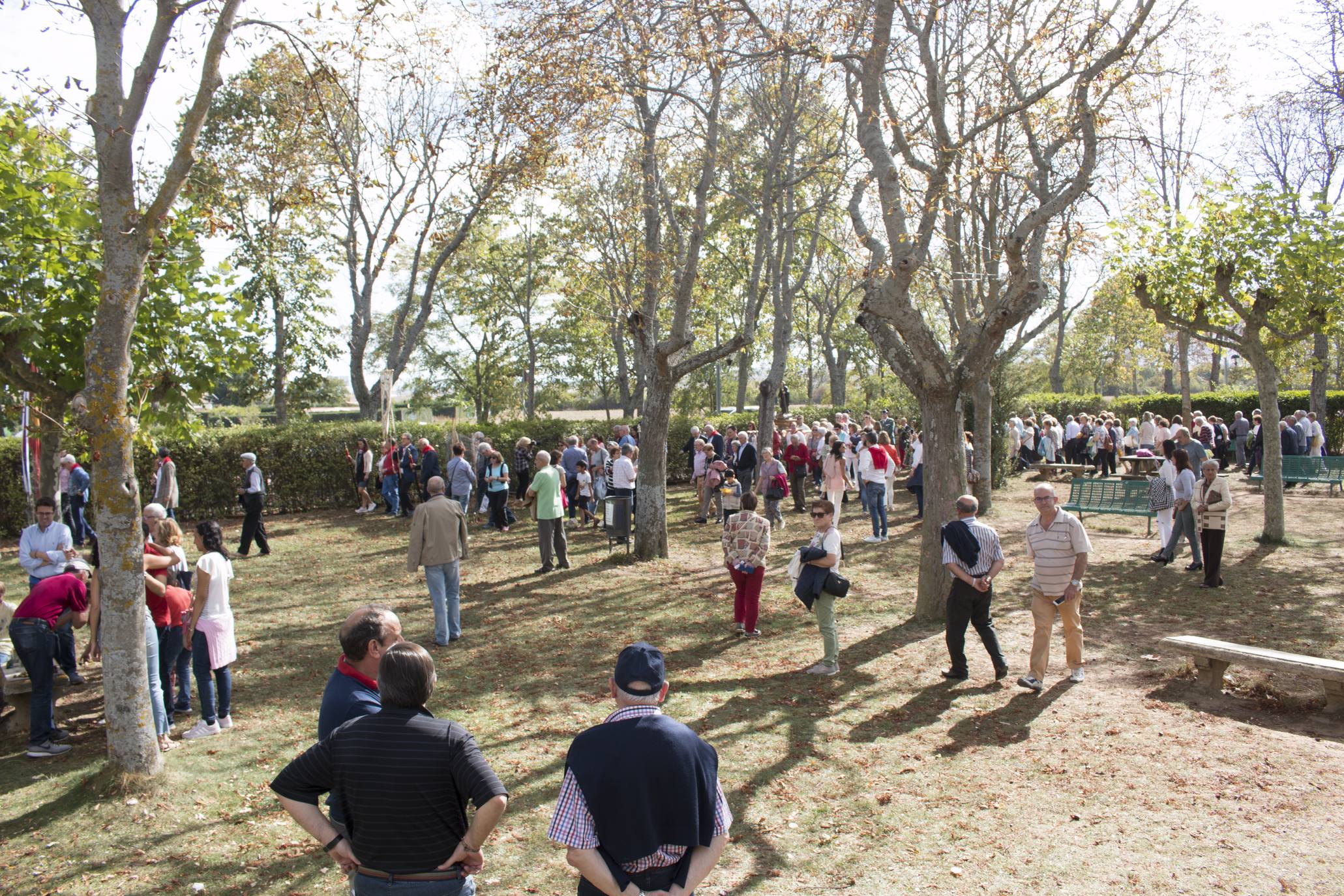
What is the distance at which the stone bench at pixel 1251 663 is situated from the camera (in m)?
6.72

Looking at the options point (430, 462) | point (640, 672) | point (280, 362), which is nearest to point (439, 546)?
point (640, 672)

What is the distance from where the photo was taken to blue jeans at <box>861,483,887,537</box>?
49.6 feet

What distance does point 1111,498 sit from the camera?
15.5 m

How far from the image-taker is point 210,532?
7.28 meters

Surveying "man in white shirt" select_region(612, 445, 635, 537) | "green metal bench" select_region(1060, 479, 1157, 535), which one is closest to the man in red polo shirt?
"man in white shirt" select_region(612, 445, 635, 537)

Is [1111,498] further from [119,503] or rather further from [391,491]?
[119,503]

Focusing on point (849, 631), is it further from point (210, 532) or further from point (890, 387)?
point (890, 387)

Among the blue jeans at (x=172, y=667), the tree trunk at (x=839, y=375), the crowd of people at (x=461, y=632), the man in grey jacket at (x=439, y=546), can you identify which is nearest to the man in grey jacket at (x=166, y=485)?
the crowd of people at (x=461, y=632)

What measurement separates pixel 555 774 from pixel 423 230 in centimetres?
1602

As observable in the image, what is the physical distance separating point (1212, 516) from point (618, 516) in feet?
26.5

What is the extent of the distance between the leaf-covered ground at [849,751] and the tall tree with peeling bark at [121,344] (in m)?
0.64

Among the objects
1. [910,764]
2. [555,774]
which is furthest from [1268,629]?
[555,774]

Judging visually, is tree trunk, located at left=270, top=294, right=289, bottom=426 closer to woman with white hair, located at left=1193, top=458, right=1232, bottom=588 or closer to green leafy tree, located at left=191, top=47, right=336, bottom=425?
green leafy tree, located at left=191, top=47, right=336, bottom=425

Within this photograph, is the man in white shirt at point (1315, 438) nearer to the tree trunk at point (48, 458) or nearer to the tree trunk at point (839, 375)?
the tree trunk at point (48, 458)
